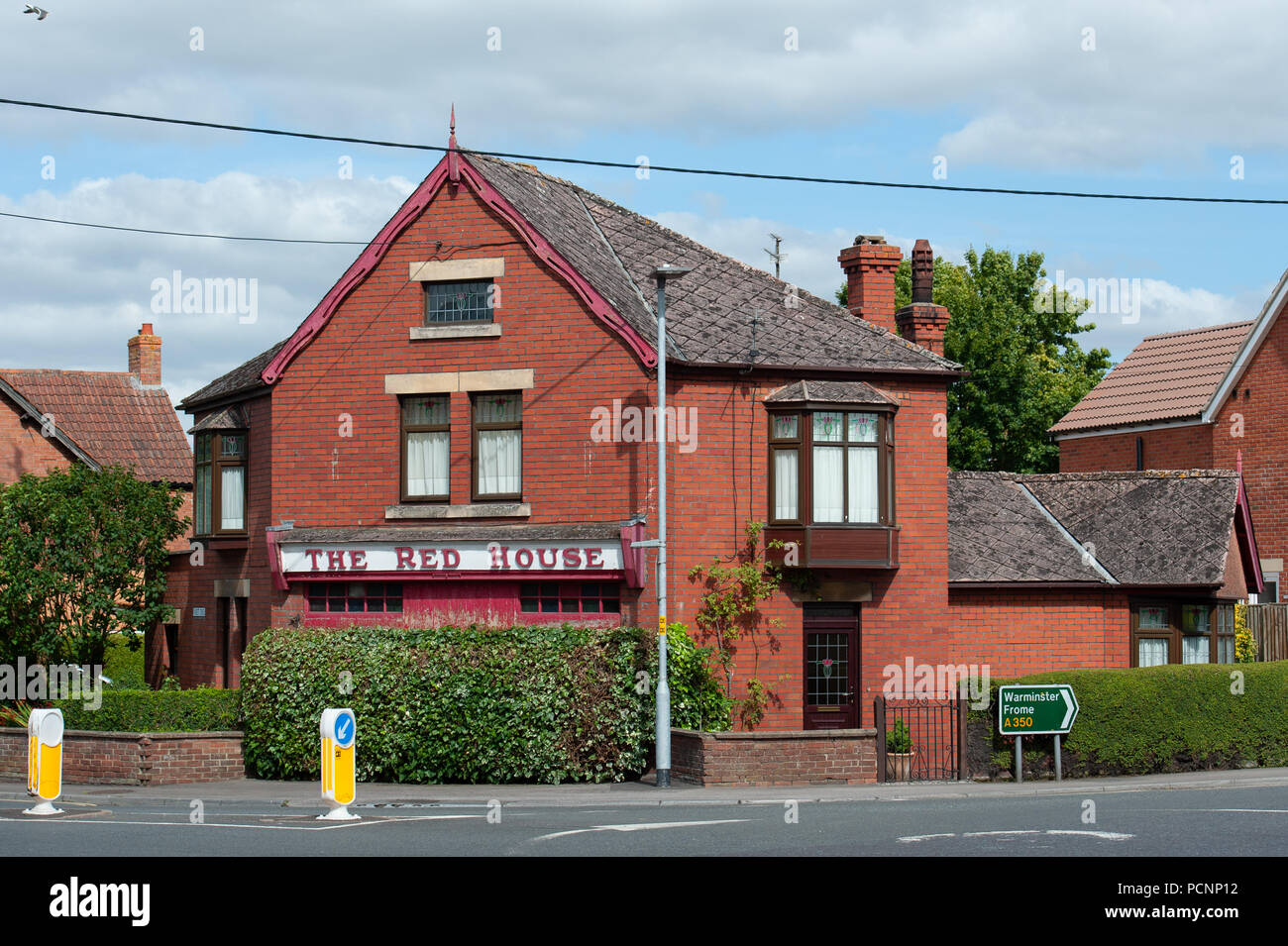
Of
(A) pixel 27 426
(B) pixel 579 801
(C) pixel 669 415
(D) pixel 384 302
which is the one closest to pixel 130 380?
(A) pixel 27 426

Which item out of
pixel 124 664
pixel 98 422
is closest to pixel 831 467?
pixel 124 664

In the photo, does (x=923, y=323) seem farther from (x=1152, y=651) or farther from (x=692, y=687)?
(x=692, y=687)

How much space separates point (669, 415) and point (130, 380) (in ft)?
89.6

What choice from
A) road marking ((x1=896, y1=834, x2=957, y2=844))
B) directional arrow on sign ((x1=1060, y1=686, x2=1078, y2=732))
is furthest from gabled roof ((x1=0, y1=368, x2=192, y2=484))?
road marking ((x1=896, y1=834, x2=957, y2=844))

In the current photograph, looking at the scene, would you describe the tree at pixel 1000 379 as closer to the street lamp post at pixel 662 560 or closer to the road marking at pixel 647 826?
the street lamp post at pixel 662 560

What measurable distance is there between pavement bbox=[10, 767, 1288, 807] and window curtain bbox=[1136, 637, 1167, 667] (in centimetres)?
488

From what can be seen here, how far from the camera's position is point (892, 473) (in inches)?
1016

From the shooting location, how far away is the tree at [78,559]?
94.3 ft

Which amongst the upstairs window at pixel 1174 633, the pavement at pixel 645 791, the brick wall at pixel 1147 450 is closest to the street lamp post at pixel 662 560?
the pavement at pixel 645 791

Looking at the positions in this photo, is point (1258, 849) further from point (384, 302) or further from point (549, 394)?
point (384, 302)

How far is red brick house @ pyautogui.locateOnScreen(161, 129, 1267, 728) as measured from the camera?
24.8 metres

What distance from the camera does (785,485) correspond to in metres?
25.3

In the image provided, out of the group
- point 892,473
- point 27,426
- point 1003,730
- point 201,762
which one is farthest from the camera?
point 27,426

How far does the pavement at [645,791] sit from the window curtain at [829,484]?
16.3 ft
